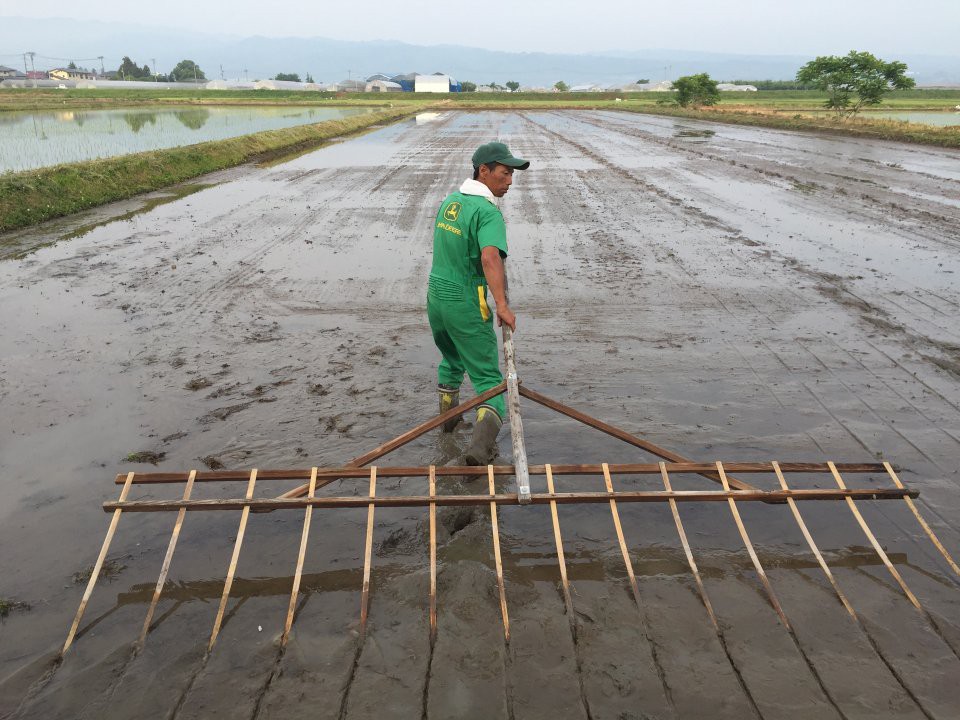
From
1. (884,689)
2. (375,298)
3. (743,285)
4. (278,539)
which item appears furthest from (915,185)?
(278,539)

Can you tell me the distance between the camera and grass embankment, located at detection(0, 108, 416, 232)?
12.0m

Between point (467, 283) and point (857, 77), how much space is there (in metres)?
36.7

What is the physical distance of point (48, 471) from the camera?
14.3 feet

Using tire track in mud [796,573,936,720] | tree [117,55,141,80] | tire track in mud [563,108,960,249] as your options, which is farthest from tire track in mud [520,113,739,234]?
tree [117,55,141,80]

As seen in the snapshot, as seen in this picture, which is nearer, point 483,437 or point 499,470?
point 499,470

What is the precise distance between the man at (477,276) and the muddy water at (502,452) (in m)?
0.60

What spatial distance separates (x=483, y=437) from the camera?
4.13 m

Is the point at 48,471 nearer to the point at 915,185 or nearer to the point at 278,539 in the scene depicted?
the point at 278,539

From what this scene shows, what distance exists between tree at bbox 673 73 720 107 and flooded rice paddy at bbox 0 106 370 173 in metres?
30.9

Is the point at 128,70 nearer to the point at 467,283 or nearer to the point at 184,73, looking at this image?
the point at 184,73

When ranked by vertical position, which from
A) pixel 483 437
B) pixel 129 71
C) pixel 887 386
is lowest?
pixel 887 386

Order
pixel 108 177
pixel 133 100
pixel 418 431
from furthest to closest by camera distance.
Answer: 1. pixel 133 100
2. pixel 108 177
3. pixel 418 431

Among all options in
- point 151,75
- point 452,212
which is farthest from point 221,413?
point 151,75

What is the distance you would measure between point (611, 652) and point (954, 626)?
1696mm
